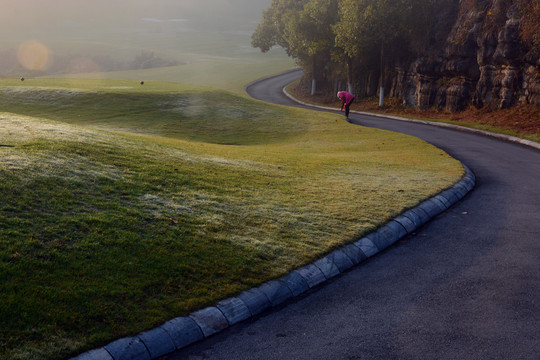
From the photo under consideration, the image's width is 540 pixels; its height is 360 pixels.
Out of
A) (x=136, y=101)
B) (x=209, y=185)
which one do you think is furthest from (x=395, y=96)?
(x=209, y=185)

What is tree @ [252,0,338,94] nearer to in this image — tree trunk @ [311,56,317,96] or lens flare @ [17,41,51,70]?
tree trunk @ [311,56,317,96]

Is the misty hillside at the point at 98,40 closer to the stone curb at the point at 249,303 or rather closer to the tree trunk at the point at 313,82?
the tree trunk at the point at 313,82

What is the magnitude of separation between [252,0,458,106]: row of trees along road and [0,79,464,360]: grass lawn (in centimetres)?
2880

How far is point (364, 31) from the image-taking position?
42375mm

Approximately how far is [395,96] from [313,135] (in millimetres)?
21701

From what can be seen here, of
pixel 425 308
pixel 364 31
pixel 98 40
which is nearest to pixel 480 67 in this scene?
pixel 364 31

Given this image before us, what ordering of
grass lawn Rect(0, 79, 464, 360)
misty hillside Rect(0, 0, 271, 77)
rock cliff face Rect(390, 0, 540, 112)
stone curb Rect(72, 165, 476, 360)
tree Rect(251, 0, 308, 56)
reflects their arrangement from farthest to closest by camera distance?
misty hillside Rect(0, 0, 271, 77) → tree Rect(251, 0, 308, 56) → rock cliff face Rect(390, 0, 540, 112) → grass lawn Rect(0, 79, 464, 360) → stone curb Rect(72, 165, 476, 360)

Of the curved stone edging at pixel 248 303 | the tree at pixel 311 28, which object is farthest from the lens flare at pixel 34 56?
the curved stone edging at pixel 248 303

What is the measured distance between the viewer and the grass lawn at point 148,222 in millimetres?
5031

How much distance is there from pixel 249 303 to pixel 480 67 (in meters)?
34.2

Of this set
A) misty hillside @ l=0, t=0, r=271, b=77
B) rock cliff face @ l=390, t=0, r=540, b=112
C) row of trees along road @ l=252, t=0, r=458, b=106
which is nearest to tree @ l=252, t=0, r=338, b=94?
row of trees along road @ l=252, t=0, r=458, b=106

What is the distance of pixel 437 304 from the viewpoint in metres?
5.95

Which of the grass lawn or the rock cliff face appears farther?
the rock cliff face

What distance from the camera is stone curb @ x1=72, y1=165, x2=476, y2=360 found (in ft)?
15.4
